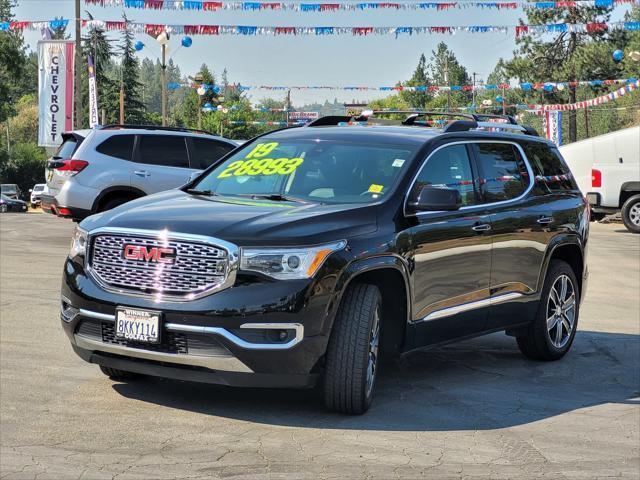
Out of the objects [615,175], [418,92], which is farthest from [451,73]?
[615,175]

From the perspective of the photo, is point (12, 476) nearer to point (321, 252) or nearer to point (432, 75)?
point (321, 252)

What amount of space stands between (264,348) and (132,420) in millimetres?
954

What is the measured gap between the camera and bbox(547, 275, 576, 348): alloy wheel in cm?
809

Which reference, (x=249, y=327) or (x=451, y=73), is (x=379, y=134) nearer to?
(x=249, y=327)

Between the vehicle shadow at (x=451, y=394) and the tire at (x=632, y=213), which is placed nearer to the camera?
the vehicle shadow at (x=451, y=394)

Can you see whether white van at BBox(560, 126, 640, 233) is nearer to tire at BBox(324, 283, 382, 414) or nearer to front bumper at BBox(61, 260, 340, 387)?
tire at BBox(324, 283, 382, 414)

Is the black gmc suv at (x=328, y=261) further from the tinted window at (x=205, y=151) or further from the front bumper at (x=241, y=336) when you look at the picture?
the tinted window at (x=205, y=151)

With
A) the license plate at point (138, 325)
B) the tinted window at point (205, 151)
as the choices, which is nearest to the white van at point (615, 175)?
the tinted window at point (205, 151)

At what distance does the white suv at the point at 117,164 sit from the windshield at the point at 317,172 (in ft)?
29.5

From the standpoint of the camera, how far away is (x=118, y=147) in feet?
53.7

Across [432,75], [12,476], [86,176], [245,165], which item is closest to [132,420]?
[12,476]

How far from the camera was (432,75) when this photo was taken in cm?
15688

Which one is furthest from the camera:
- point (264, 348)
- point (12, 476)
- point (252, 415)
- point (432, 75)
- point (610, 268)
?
point (432, 75)

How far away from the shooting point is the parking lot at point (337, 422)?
5082 millimetres
